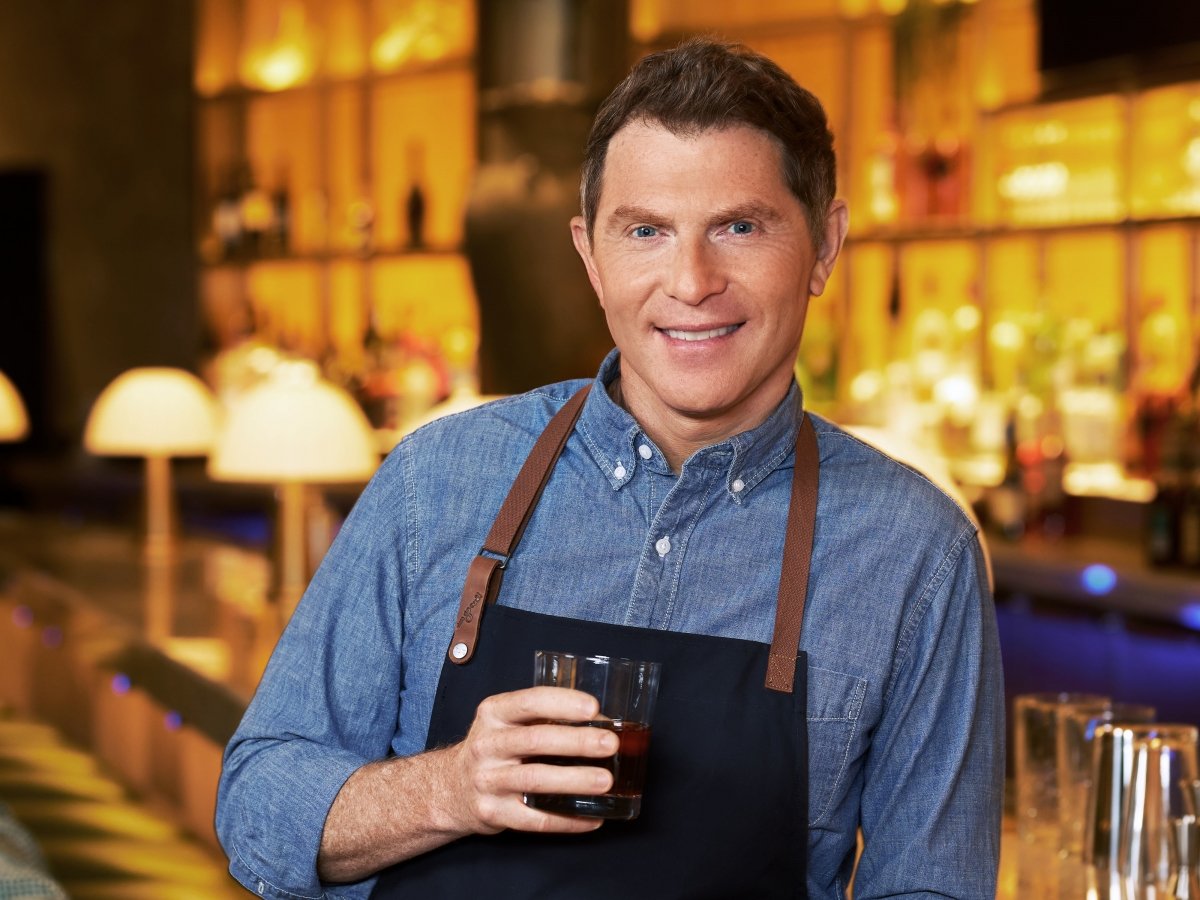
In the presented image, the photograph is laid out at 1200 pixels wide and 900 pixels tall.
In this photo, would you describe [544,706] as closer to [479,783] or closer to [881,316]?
[479,783]

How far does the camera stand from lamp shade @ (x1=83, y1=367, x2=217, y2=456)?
4.72 metres

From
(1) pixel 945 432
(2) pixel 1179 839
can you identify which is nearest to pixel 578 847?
(2) pixel 1179 839

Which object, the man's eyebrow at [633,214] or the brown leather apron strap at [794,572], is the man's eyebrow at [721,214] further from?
the brown leather apron strap at [794,572]

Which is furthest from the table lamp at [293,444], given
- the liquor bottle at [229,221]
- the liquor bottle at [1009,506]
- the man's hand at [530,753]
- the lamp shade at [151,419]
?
the liquor bottle at [229,221]

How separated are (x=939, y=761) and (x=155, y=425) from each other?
3.79 metres

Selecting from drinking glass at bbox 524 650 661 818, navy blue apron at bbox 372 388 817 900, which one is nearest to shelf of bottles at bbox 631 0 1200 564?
navy blue apron at bbox 372 388 817 900

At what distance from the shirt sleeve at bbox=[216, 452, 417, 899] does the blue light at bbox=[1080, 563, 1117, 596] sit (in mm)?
2130

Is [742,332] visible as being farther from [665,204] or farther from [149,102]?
[149,102]

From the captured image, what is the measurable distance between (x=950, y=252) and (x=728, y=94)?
304 cm

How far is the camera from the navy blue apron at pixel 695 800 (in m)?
1.25

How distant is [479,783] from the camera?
113 cm

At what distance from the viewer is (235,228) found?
21.6 ft

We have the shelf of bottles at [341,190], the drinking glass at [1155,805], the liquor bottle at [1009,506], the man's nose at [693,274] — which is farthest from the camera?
the shelf of bottles at [341,190]

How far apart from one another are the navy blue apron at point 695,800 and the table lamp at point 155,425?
3.57 meters
